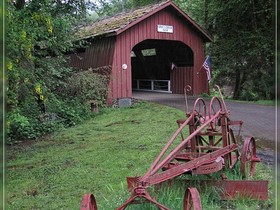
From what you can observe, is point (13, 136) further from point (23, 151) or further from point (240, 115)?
point (240, 115)

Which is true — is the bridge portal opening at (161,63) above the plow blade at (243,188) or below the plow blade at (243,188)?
above

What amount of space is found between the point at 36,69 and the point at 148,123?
3.77 metres

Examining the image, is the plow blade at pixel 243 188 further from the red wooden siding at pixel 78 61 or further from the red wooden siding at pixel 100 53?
the red wooden siding at pixel 78 61

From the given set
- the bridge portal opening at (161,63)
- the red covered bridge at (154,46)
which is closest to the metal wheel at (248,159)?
the red covered bridge at (154,46)

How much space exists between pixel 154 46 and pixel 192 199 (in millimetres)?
18675

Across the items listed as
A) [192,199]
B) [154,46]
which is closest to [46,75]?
[192,199]

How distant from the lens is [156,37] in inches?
669

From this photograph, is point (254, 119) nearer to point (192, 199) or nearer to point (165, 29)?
point (165, 29)

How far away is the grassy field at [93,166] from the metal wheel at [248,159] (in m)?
0.13

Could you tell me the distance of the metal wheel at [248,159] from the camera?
485 centimetres

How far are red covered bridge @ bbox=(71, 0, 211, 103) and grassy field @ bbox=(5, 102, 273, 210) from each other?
4.45m

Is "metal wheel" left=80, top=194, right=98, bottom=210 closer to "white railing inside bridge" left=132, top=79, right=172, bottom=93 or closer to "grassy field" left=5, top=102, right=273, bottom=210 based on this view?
"grassy field" left=5, top=102, right=273, bottom=210

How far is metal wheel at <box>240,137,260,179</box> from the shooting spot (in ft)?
15.9

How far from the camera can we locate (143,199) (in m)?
3.43
